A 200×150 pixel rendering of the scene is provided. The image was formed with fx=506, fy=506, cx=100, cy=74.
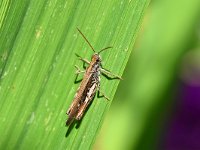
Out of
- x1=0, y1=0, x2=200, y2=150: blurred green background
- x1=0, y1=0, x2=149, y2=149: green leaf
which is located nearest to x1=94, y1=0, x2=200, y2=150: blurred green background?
x1=0, y1=0, x2=200, y2=150: blurred green background

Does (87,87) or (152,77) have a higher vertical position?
(152,77)

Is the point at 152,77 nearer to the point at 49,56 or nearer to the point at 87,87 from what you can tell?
the point at 87,87

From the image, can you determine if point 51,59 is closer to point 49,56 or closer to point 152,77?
point 49,56

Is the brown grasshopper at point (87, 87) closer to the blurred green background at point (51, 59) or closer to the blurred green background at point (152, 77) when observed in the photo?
the blurred green background at point (51, 59)

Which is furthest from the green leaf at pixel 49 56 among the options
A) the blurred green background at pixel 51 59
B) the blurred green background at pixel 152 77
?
the blurred green background at pixel 152 77

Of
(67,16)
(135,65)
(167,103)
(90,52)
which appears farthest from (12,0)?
(167,103)

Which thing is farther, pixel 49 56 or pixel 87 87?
pixel 87 87

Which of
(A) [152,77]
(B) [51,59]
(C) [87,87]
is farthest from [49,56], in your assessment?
(A) [152,77]
